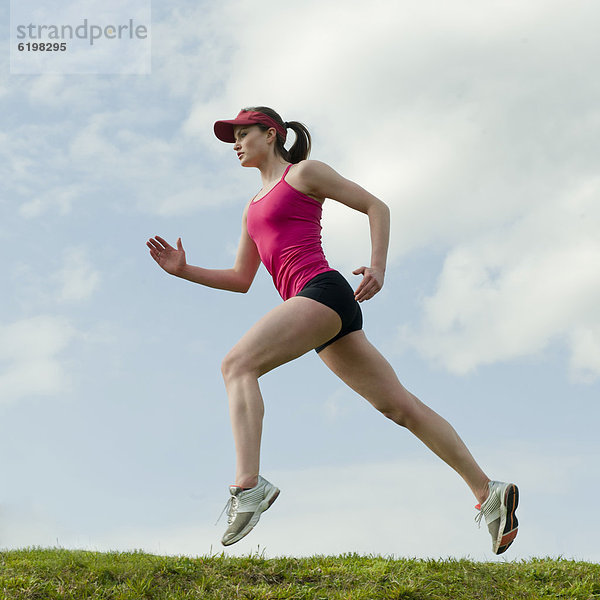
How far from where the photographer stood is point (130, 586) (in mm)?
5762

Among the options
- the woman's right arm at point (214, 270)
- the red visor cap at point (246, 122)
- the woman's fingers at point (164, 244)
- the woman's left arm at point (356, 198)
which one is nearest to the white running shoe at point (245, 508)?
the woman's left arm at point (356, 198)

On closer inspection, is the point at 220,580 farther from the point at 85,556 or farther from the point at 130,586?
the point at 85,556

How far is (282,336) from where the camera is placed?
186 inches

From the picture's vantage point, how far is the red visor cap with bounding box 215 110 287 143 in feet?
18.1

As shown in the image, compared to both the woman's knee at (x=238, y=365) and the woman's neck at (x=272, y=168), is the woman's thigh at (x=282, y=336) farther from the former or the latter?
the woman's neck at (x=272, y=168)

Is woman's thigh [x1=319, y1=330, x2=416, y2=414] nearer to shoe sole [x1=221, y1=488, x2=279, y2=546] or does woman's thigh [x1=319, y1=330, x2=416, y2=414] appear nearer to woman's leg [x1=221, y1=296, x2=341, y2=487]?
woman's leg [x1=221, y1=296, x2=341, y2=487]

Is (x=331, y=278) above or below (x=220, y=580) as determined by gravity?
above

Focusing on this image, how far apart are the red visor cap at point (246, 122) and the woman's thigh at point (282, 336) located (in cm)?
146

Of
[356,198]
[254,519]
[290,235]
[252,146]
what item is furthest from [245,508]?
[252,146]

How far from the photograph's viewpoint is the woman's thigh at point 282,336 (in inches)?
185

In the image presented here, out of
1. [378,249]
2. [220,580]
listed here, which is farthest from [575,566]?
[378,249]

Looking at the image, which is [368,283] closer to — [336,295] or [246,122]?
[336,295]

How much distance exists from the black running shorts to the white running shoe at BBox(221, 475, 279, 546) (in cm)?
116

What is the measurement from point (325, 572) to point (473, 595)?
1199mm
